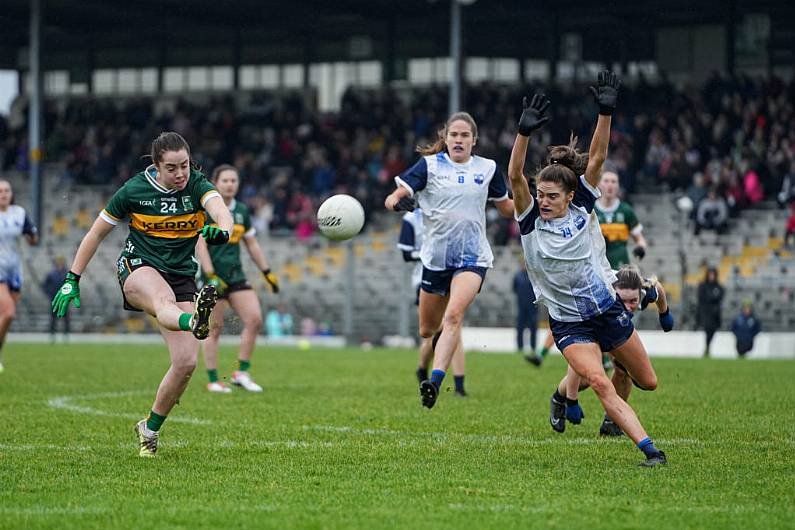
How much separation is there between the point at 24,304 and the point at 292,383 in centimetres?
1849

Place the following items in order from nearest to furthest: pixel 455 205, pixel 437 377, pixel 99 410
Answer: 1. pixel 437 377
2. pixel 455 205
3. pixel 99 410

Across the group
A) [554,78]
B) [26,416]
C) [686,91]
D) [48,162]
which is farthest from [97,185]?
[26,416]

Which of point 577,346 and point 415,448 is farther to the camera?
point 415,448

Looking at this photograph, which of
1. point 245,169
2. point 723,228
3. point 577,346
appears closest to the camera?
point 577,346

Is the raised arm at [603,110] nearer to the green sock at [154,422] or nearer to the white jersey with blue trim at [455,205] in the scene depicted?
the white jersey with blue trim at [455,205]

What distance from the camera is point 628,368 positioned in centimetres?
877

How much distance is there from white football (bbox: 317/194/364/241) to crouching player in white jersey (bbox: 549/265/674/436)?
2156mm

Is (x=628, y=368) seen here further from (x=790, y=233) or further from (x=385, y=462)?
(x=790, y=233)

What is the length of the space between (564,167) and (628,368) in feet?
4.75

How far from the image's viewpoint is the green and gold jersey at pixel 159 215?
8.90 metres

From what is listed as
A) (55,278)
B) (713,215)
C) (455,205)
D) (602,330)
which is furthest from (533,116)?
(55,278)

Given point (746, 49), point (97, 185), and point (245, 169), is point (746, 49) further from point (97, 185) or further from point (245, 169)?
point (97, 185)

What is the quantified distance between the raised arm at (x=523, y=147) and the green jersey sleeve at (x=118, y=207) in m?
2.66

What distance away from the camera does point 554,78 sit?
42344 millimetres
